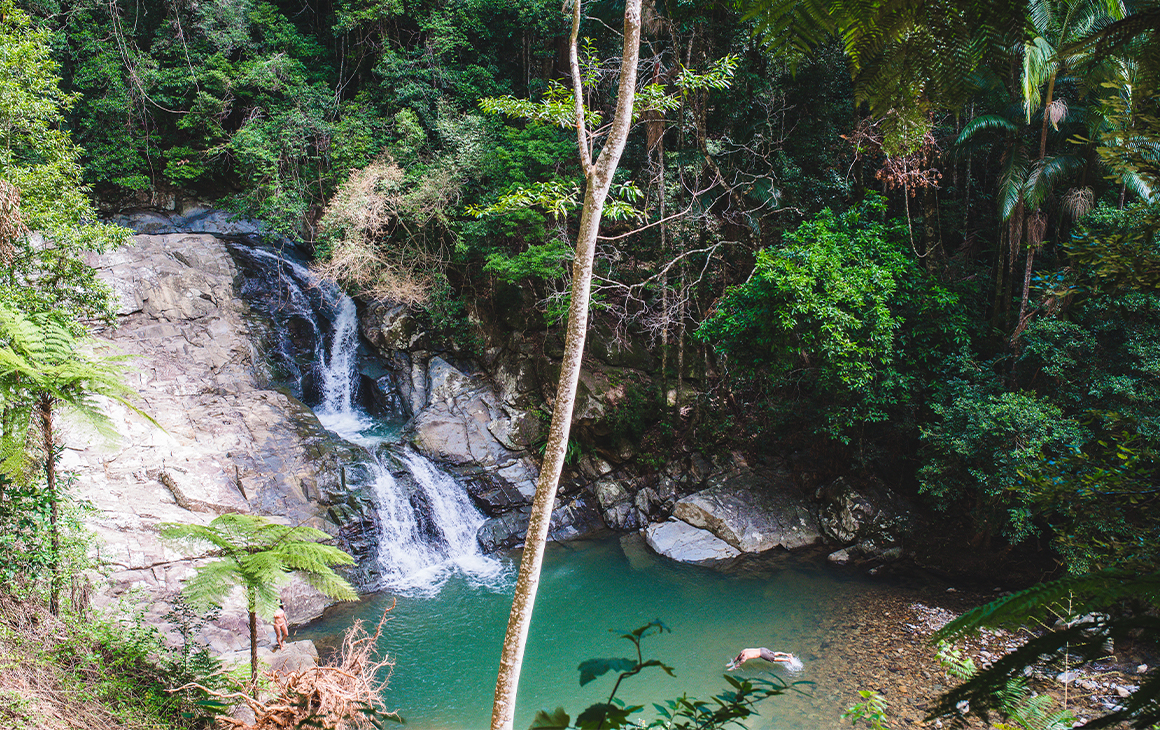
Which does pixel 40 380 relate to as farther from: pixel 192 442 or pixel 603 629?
pixel 603 629

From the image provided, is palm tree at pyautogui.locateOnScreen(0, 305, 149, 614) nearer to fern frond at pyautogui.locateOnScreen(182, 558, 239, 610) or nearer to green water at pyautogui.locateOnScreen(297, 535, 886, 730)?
fern frond at pyautogui.locateOnScreen(182, 558, 239, 610)

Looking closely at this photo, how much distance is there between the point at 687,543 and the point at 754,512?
1.35 m

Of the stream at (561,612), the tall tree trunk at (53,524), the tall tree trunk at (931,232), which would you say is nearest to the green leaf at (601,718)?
the stream at (561,612)

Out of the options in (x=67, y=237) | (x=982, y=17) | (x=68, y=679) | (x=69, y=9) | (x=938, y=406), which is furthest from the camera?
(x=69, y=9)

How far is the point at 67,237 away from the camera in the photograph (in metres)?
5.78

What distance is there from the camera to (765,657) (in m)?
6.88

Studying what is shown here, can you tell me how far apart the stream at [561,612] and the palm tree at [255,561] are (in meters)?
2.79

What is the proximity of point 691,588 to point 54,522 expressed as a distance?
7.63m

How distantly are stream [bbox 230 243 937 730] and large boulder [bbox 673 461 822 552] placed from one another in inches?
12.4

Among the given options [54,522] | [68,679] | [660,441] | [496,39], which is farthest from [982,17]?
[496,39]

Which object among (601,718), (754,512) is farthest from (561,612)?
(601,718)

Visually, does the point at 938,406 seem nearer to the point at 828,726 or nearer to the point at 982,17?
the point at 828,726

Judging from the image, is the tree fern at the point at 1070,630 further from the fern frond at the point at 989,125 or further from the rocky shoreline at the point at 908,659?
the fern frond at the point at 989,125

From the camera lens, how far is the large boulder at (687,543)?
952cm
